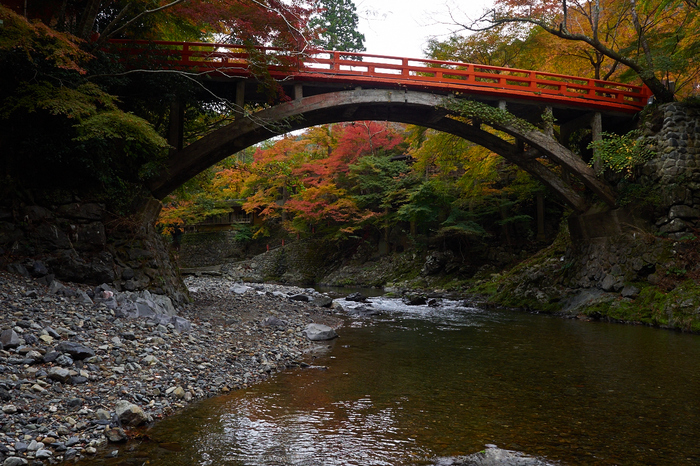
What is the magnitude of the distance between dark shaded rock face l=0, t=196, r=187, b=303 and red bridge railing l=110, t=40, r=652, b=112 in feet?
11.2

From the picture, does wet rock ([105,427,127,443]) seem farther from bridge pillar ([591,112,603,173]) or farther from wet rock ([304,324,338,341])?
bridge pillar ([591,112,603,173])

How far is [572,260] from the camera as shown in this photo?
1320 centimetres

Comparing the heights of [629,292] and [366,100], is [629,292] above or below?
below

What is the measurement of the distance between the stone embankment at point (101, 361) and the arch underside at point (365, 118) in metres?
3.47

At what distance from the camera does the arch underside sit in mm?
9539

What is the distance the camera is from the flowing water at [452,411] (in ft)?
10.4

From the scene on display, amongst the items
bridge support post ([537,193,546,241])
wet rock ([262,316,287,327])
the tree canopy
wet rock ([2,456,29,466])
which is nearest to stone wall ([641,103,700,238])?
the tree canopy

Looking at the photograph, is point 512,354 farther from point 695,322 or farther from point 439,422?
point 695,322

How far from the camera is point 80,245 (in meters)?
7.53

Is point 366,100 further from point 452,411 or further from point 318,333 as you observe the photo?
point 452,411

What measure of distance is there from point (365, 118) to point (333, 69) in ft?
6.92

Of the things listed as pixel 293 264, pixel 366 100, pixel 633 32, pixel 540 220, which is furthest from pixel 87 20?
pixel 293 264

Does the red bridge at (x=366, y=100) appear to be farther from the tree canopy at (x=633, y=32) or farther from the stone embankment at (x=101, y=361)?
the stone embankment at (x=101, y=361)

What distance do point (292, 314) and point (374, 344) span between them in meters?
3.19
